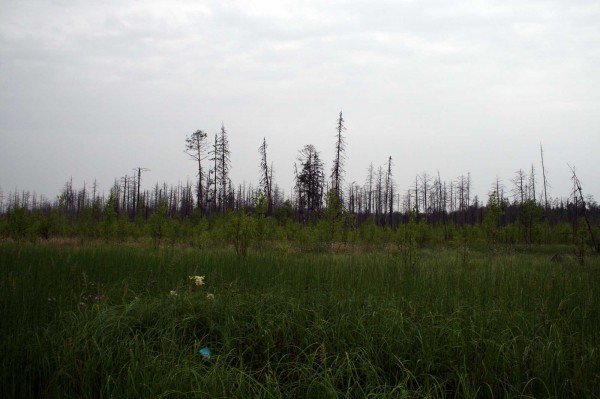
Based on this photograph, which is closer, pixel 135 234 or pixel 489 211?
pixel 489 211

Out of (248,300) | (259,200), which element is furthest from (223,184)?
(248,300)

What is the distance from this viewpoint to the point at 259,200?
1442 centimetres

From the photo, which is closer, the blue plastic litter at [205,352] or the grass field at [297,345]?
the grass field at [297,345]

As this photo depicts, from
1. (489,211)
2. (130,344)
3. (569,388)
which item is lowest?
(569,388)

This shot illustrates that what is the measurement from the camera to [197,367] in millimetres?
3588

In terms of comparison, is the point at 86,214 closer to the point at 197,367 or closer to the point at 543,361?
the point at 197,367

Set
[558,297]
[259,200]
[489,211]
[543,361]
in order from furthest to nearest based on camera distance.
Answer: [489,211] < [259,200] < [558,297] < [543,361]

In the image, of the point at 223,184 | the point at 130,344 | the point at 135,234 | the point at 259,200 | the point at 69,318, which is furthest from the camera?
the point at 223,184

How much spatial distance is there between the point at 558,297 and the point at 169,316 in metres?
6.46

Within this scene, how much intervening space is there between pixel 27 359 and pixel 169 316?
154cm

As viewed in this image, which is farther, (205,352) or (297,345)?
(297,345)

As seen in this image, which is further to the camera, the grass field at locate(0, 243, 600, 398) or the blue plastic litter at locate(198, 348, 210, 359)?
the blue plastic litter at locate(198, 348, 210, 359)

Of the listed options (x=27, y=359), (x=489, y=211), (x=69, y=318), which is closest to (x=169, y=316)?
(x=69, y=318)

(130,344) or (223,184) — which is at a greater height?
(223,184)
